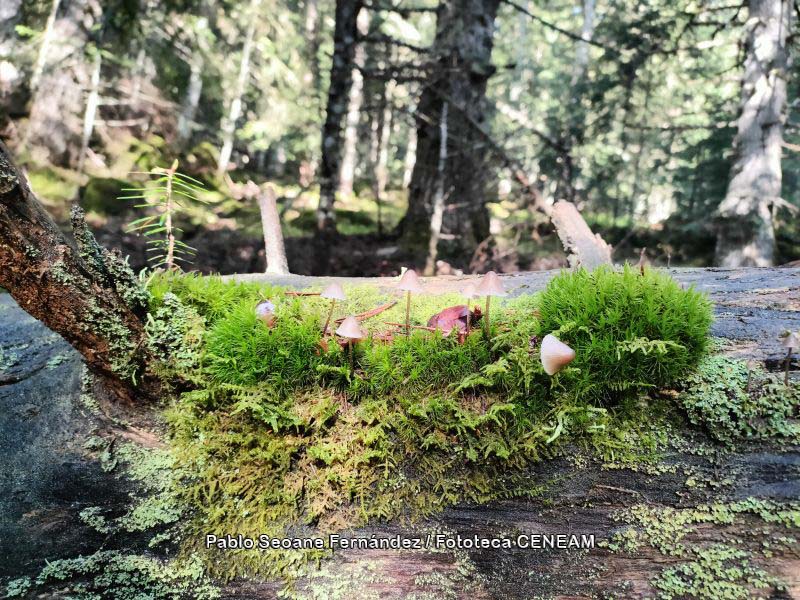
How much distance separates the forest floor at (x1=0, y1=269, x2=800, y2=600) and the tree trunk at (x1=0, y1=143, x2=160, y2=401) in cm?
44

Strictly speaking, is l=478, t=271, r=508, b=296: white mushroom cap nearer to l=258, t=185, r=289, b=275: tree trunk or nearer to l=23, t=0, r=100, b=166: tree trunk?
l=258, t=185, r=289, b=275: tree trunk

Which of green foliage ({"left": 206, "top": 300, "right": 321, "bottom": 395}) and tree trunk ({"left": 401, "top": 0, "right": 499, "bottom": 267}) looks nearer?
green foliage ({"left": 206, "top": 300, "right": 321, "bottom": 395})

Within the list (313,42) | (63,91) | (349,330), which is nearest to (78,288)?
(349,330)

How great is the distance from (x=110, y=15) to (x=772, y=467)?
1194 cm

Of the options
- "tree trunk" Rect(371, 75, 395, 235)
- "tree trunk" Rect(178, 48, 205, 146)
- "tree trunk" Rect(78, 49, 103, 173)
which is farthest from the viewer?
"tree trunk" Rect(178, 48, 205, 146)

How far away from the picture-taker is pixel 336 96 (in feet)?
21.2

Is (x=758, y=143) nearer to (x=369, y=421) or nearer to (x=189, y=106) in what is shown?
(x=369, y=421)

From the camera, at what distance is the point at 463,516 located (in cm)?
186

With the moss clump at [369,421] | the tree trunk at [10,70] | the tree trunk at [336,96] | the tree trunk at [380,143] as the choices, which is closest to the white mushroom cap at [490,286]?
the moss clump at [369,421]

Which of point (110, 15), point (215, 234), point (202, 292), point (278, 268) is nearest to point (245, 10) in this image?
point (110, 15)

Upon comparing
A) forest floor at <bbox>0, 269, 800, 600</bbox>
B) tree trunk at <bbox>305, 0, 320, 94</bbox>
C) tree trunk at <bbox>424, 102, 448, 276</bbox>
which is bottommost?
forest floor at <bbox>0, 269, 800, 600</bbox>

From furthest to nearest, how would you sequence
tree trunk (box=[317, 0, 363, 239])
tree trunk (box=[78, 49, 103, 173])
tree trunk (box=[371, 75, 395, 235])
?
tree trunk (box=[78, 49, 103, 173]) < tree trunk (box=[371, 75, 395, 235]) < tree trunk (box=[317, 0, 363, 239])

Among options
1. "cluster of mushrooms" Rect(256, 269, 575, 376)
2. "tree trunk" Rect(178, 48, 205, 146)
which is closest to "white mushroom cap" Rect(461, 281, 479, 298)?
"cluster of mushrooms" Rect(256, 269, 575, 376)

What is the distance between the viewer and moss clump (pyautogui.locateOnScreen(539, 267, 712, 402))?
73.8 inches
